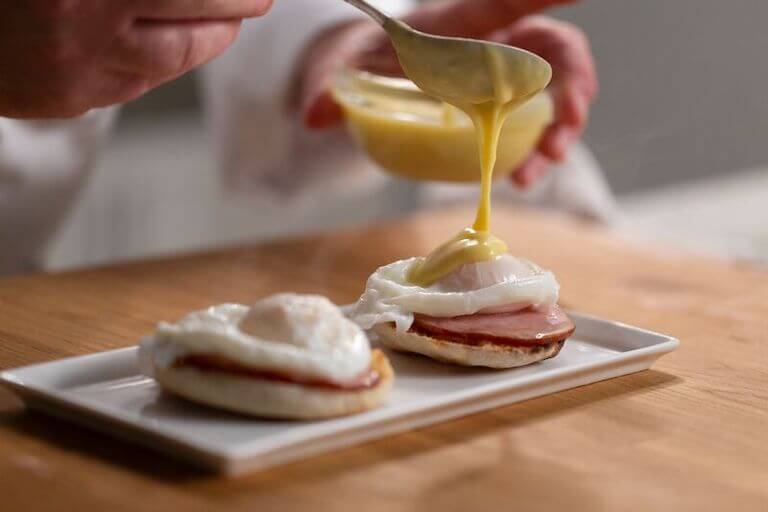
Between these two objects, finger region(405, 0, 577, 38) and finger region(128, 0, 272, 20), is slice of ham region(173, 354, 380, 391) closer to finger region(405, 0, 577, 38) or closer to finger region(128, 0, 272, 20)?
finger region(128, 0, 272, 20)

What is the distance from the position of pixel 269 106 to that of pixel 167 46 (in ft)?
2.67

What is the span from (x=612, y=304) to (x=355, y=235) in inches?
15.5

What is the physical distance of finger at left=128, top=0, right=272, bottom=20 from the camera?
0.85 metres

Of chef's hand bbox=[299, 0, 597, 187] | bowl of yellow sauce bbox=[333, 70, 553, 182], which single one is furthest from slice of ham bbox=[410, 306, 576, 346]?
chef's hand bbox=[299, 0, 597, 187]

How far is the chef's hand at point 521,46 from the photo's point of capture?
4.61 ft

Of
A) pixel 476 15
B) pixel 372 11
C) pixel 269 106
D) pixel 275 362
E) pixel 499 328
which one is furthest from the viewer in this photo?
pixel 269 106

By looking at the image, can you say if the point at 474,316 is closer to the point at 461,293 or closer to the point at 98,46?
the point at 461,293

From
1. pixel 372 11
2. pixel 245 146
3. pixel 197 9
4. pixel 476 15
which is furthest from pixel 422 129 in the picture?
pixel 245 146

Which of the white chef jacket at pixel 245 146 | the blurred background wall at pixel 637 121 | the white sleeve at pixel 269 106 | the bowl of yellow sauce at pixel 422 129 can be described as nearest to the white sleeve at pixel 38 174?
the white chef jacket at pixel 245 146

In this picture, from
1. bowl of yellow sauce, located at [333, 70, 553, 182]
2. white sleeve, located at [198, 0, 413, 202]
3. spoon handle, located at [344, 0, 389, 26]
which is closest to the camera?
spoon handle, located at [344, 0, 389, 26]

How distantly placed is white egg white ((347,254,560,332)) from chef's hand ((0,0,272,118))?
0.76ft

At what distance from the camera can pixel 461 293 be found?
0.85 meters

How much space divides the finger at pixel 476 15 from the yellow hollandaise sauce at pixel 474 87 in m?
0.48

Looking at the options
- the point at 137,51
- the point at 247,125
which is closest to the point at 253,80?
the point at 247,125
